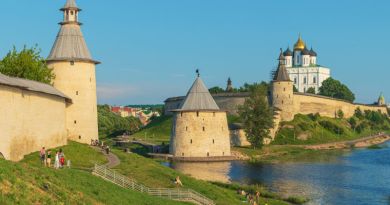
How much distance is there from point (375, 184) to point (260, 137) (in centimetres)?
2389

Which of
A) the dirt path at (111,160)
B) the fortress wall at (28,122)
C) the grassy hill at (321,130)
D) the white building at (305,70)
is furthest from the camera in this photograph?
the white building at (305,70)

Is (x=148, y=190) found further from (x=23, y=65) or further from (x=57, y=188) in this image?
(x=23, y=65)

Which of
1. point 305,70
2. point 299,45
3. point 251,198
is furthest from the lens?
point 299,45

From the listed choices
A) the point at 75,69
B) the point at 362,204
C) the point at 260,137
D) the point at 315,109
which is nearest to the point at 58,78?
the point at 75,69

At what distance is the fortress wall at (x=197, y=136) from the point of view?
56.2 metres

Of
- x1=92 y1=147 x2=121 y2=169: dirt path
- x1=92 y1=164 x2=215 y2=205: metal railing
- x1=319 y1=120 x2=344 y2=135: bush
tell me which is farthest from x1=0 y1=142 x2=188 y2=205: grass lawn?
x1=319 y1=120 x2=344 y2=135: bush

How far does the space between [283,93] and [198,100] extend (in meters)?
25.9

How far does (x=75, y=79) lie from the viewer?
38188mm

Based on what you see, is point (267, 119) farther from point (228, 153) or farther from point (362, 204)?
point (362, 204)

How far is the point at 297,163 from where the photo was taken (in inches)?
2156

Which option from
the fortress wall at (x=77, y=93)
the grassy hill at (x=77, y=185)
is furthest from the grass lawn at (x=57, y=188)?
the fortress wall at (x=77, y=93)

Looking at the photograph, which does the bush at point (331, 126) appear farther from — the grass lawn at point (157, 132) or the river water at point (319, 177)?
the grass lawn at point (157, 132)

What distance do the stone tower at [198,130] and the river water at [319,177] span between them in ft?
9.51

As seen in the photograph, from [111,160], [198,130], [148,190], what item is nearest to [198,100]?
[198,130]
